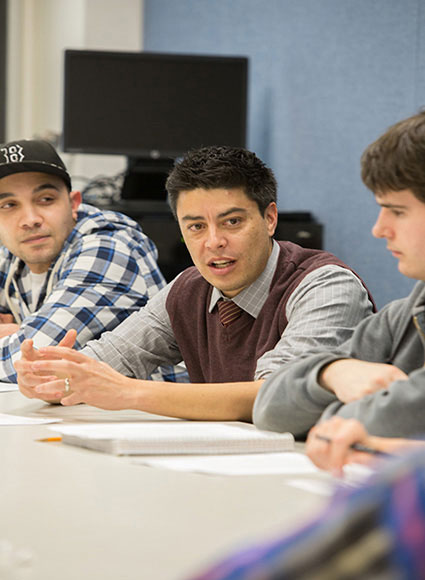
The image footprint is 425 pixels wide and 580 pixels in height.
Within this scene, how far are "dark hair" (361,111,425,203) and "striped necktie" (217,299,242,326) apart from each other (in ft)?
1.99

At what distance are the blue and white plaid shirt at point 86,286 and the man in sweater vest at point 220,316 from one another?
0.23m

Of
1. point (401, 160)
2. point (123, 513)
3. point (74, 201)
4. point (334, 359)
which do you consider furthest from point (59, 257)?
point (123, 513)

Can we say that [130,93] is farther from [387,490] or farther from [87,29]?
[387,490]

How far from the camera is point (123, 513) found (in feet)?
2.75

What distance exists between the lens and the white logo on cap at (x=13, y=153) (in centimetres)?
219

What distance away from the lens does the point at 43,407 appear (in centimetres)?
164

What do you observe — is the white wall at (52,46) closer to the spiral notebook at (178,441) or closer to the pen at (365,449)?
the spiral notebook at (178,441)

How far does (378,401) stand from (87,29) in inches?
161

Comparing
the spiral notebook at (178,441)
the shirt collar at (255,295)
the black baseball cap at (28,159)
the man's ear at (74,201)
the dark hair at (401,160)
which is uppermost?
the dark hair at (401,160)

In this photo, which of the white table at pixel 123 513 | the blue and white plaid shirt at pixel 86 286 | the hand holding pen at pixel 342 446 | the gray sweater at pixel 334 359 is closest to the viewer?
the white table at pixel 123 513

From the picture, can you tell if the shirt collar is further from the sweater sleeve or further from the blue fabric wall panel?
the blue fabric wall panel

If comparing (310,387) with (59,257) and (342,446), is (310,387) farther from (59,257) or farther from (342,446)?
(59,257)

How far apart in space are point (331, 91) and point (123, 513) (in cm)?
279

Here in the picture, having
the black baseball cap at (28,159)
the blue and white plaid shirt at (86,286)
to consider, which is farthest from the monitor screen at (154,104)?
the black baseball cap at (28,159)
